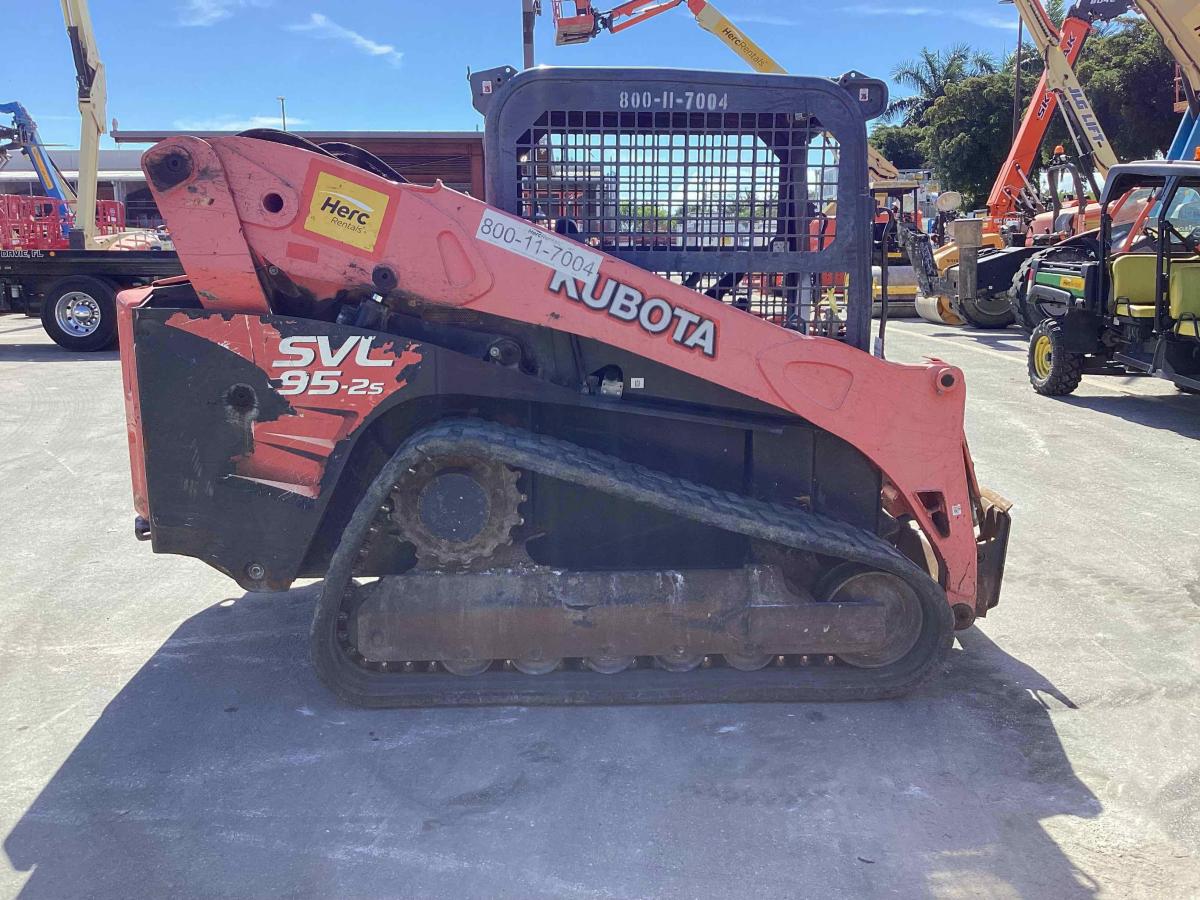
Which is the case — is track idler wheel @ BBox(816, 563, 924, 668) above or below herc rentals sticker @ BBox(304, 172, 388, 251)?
below

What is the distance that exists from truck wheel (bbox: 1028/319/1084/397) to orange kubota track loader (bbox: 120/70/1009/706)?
7.02m

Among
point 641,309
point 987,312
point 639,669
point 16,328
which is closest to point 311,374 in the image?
point 641,309

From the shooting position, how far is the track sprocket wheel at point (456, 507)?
3.64 meters

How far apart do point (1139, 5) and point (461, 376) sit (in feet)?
36.5

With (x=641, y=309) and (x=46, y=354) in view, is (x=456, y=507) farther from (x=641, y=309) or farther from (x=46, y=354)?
(x=46, y=354)

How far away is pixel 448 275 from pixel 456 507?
836 millimetres

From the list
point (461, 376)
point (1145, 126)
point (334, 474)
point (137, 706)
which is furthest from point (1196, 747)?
point (1145, 126)

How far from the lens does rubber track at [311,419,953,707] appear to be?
359cm

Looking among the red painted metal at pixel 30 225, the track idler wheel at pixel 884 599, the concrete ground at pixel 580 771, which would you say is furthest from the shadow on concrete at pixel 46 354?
the track idler wheel at pixel 884 599

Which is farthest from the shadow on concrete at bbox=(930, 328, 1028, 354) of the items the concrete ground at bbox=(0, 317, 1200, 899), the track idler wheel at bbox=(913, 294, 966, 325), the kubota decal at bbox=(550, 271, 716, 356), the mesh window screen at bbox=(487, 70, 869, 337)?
the kubota decal at bbox=(550, 271, 716, 356)

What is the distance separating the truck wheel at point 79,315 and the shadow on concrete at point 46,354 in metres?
0.17

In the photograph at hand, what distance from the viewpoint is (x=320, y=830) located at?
3076 mm

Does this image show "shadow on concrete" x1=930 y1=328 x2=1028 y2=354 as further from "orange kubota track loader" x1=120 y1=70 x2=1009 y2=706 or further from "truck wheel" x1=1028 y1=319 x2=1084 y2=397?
"orange kubota track loader" x1=120 y1=70 x2=1009 y2=706

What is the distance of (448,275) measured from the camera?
3646mm
